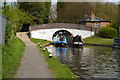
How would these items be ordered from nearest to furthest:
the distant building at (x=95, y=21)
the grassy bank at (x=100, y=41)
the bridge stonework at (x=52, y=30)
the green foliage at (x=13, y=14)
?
the green foliage at (x=13, y=14), the grassy bank at (x=100, y=41), the bridge stonework at (x=52, y=30), the distant building at (x=95, y=21)

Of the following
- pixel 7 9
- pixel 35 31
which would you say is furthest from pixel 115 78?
pixel 35 31

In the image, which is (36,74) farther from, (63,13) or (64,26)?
(63,13)

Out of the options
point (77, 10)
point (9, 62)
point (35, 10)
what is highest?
point (77, 10)

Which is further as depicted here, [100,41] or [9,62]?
[100,41]

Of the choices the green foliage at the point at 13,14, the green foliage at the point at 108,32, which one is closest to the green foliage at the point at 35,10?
the green foliage at the point at 108,32

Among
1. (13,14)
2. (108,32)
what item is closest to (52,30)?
(108,32)

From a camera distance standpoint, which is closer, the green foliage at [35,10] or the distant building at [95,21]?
the green foliage at [35,10]

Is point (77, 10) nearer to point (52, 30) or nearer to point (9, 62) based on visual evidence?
point (52, 30)

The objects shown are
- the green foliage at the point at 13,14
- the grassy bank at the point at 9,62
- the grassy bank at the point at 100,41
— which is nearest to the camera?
the grassy bank at the point at 9,62

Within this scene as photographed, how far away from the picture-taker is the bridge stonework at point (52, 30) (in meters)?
44.8

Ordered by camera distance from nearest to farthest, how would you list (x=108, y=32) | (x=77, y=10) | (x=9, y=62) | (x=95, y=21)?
1. (x=9, y=62)
2. (x=108, y=32)
3. (x=95, y=21)
4. (x=77, y=10)

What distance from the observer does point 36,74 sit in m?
9.79

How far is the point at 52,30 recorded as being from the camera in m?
47.3

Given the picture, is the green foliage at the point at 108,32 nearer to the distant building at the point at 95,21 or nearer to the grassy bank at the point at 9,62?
the distant building at the point at 95,21
